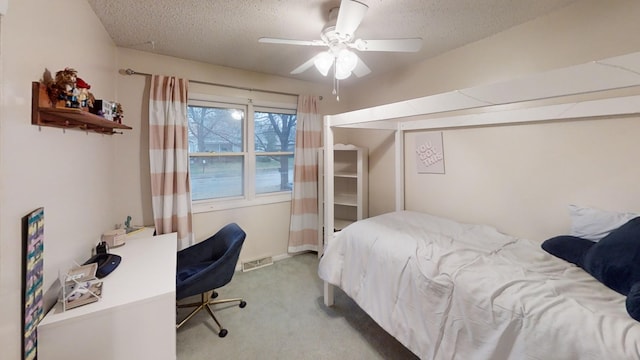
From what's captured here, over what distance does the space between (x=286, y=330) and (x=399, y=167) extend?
202 centimetres

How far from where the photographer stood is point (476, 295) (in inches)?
50.1

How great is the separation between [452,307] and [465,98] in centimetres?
111

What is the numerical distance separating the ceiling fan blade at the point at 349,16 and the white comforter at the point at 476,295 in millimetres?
1438

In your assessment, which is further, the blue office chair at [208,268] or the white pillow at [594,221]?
the blue office chair at [208,268]

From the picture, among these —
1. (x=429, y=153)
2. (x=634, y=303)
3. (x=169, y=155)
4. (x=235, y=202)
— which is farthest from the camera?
(x=235, y=202)

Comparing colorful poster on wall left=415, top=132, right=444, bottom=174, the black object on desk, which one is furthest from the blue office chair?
colorful poster on wall left=415, top=132, right=444, bottom=174

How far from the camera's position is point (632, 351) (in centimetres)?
88

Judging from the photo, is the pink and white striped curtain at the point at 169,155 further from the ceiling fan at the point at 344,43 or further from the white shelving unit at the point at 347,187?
the white shelving unit at the point at 347,187

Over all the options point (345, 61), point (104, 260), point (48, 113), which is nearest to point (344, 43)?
point (345, 61)

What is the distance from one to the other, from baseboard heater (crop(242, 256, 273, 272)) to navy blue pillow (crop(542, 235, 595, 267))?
9.02 feet

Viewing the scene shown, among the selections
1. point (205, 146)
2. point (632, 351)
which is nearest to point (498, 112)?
point (632, 351)

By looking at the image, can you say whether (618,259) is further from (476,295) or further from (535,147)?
(535,147)

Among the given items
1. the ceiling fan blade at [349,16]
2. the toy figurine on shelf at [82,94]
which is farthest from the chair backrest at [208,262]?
the ceiling fan blade at [349,16]

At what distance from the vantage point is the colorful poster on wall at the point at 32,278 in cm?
103
